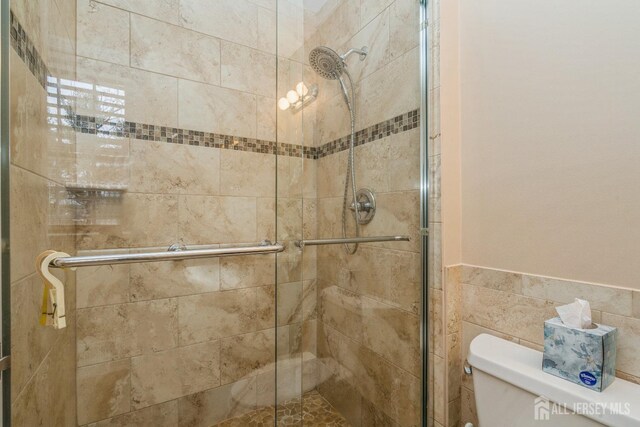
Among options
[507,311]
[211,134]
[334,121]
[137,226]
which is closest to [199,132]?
[211,134]

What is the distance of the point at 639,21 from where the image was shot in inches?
26.2

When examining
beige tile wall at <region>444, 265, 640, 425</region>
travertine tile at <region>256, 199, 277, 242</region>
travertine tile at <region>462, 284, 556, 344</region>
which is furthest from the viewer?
travertine tile at <region>256, 199, 277, 242</region>

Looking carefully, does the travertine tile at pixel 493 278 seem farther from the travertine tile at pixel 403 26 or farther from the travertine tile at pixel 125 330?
the travertine tile at pixel 125 330

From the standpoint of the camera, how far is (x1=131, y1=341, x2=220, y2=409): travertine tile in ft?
4.17

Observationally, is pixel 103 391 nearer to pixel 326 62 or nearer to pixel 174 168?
pixel 174 168

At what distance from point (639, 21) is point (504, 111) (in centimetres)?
32

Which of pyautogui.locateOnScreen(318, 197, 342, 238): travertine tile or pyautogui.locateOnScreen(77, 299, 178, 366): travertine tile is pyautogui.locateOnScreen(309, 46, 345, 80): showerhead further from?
pyautogui.locateOnScreen(77, 299, 178, 366): travertine tile

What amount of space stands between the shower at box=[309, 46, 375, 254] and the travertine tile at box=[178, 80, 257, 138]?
52cm

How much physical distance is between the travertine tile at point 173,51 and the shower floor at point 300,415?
149 cm

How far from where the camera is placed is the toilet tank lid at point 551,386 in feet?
1.97

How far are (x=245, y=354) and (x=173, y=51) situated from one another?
5.15ft

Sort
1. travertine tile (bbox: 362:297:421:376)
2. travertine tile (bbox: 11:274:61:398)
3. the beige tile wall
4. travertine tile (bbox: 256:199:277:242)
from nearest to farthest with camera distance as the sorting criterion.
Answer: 1. travertine tile (bbox: 11:274:61:398)
2. the beige tile wall
3. travertine tile (bbox: 362:297:421:376)
4. travertine tile (bbox: 256:199:277:242)

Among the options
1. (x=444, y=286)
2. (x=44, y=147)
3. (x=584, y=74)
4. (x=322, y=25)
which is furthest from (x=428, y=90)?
(x=44, y=147)

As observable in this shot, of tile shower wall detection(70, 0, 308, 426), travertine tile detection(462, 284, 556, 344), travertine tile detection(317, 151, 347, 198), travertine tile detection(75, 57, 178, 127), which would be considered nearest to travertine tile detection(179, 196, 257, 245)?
tile shower wall detection(70, 0, 308, 426)
